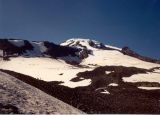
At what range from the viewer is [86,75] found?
209 feet

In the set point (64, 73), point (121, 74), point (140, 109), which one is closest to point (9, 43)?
point (64, 73)

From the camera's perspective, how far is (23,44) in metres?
Result: 112

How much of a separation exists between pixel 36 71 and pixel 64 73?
9574 mm

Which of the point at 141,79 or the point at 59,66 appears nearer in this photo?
the point at 141,79

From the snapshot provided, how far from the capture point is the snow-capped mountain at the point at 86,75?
80.9 ft

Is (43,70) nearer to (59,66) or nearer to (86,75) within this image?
(59,66)

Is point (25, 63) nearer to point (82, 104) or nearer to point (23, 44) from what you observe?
point (23, 44)

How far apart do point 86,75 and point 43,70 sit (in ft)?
50.5

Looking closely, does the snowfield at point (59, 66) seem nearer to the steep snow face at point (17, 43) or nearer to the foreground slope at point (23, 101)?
the steep snow face at point (17, 43)

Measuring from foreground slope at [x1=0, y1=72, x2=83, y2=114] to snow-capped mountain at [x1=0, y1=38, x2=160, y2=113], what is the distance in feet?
12.0

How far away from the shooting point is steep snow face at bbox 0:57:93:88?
6056cm

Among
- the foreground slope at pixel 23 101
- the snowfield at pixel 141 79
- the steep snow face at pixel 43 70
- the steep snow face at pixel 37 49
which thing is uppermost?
the steep snow face at pixel 37 49

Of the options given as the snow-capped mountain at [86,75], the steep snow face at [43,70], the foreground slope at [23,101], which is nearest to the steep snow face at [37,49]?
the snow-capped mountain at [86,75]

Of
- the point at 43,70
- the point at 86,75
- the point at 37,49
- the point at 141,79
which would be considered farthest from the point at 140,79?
the point at 37,49
